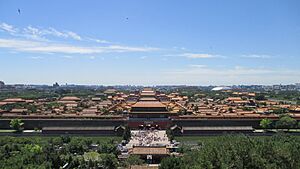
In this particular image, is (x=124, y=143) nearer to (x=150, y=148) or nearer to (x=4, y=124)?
(x=150, y=148)

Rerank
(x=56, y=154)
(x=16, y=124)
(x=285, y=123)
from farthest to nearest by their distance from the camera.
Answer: (x=285, y=123)
(x=16, y=124)
(x=56, y=154)

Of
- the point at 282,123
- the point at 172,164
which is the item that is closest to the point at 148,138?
the point at 172,164

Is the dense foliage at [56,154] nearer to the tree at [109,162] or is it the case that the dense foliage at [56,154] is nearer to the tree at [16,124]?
the tree at [109,162]

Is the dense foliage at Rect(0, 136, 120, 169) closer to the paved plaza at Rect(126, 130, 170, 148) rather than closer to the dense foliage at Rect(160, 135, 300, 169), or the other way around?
the paved plaza at Rect(126, 130, 170, 148)

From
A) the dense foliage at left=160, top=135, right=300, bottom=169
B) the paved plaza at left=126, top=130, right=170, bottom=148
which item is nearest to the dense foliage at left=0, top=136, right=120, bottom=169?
the paved plaza at left=126, top=130, right=170, bottom=148

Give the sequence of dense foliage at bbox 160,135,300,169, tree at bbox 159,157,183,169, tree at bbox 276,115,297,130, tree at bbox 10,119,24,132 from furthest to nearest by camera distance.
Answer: tree at bbox 276,115,297,130 < tree at bbox 10,119,24,132 < tree at bbox 159,157,183,169 < dense foliage at bbox 160,135,300,169

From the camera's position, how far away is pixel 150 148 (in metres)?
23.1

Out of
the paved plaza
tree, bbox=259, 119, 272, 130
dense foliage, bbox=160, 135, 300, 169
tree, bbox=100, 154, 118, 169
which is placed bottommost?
the paved plaza

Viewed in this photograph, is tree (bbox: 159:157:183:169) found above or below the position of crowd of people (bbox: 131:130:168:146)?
above

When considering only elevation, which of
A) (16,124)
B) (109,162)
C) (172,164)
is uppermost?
(16,124)

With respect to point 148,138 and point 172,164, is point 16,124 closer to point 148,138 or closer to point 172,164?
point 148,138

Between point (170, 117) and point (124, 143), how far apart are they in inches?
371

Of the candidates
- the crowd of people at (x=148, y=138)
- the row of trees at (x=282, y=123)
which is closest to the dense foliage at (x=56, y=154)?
the crowd of people at (x=148, y=138)

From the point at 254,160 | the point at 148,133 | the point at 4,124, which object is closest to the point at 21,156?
the point at 254,160
